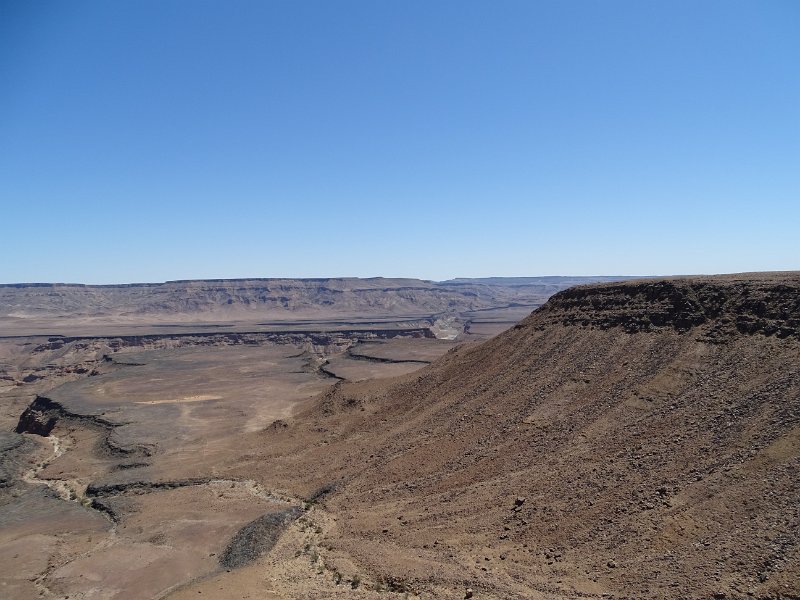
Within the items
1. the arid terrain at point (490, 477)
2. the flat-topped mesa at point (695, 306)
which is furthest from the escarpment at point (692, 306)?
the arid terrain at point (490, 477)

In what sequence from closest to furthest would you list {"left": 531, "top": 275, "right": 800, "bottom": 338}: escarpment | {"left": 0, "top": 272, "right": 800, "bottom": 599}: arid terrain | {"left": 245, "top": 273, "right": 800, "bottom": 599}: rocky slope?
{"left": 245, "top": 273, "right": 800, "bottom": 599}: rocky slope, {"left": 0, "top": 272, "right": 800, "bottom": 599}: arid terrain, {"left": 531, "top": 275, "right": 800, "bottom": 338}: escarpment

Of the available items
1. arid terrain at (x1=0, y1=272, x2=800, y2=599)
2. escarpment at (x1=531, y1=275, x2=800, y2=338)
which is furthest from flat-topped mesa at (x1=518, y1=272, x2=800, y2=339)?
arid terrain at (x1=0, y1=272, x2=800, y2=599)

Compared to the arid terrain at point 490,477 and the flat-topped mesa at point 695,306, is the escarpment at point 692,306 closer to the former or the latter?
the flat-topped mesa at point 695,306

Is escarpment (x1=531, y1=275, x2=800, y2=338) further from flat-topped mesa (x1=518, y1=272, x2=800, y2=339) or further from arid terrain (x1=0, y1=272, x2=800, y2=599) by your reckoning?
arid terrain (x1=0, y1=272, x2=800, y2=599)

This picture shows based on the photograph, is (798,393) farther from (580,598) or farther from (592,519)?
(580,598)

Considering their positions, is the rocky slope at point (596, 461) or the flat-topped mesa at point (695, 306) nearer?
the rocky slope at point (596, 461)

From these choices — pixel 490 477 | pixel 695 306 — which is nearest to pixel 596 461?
pixel 490 477

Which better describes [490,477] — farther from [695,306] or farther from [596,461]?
[695,306]
